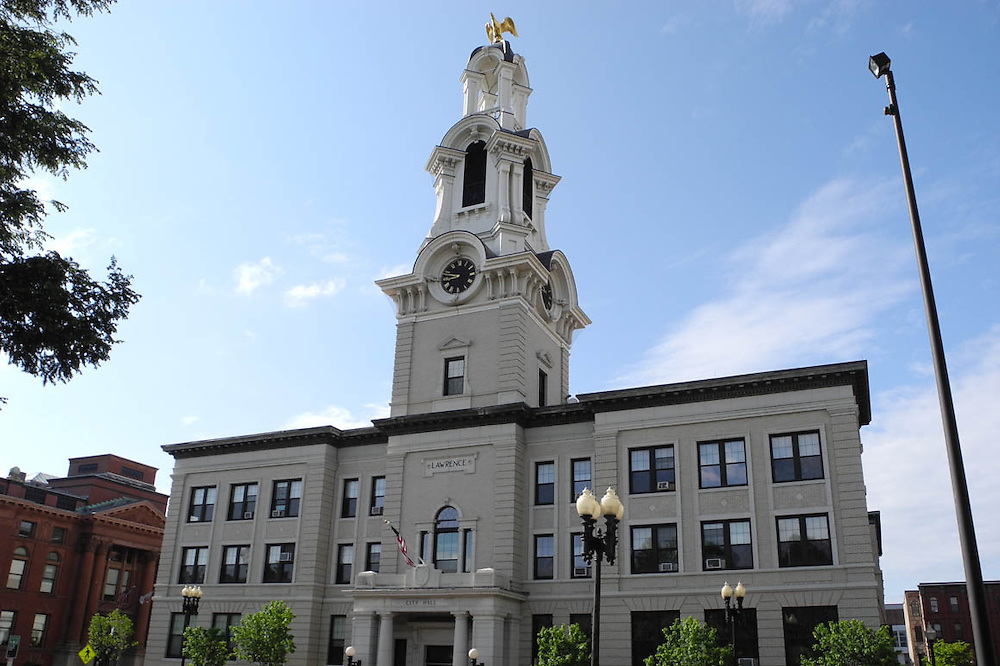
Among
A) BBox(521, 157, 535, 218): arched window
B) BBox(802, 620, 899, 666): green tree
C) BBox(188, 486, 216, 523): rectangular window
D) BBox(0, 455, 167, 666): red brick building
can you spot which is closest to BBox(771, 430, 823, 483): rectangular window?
BBox(802, 620, 899, 666): green tree

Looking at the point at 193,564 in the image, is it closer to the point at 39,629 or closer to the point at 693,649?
the point at 693,649

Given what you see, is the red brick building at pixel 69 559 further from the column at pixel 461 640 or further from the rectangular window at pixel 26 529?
the column at pixel 461 640

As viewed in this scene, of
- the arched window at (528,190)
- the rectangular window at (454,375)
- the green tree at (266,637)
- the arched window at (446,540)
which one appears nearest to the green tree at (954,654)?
the arched window at (528,190)

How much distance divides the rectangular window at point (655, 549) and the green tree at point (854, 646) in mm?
7177

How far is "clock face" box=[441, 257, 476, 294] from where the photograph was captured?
47.8m

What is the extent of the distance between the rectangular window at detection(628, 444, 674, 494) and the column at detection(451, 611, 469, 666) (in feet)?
30.8

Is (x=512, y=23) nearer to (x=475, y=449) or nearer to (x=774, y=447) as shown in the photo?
(x=475, y=449)

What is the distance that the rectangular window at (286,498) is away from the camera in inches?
1914

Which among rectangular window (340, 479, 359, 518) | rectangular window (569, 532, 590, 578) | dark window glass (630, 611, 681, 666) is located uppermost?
rectangular window (340, 479, 359, 518)

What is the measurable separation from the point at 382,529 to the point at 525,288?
14770 mm

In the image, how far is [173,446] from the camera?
53.1 meters

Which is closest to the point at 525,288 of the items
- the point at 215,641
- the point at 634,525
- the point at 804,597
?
the point at 634,525

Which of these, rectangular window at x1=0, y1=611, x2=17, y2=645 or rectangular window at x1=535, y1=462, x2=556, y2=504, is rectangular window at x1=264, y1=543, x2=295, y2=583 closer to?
rectangular window at x1=535, y1=462, x2=556, y2=504

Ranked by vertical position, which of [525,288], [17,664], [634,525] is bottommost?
[17,664]
